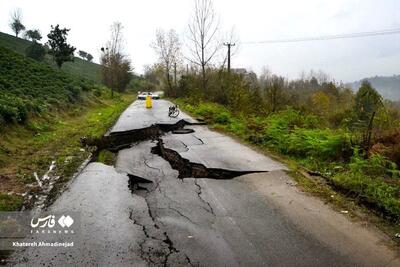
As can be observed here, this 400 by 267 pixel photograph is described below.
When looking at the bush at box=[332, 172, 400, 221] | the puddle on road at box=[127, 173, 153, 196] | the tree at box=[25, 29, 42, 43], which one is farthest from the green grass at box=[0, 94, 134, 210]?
the tree at box=[25, 29, 42, 43]

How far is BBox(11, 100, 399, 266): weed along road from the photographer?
399cm

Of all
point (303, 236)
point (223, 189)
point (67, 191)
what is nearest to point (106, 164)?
point (67, 191)

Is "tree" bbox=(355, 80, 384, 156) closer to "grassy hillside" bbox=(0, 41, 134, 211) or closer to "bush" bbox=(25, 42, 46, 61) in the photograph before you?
"grassy hillside" bbox=(0, 41, 134, 211)

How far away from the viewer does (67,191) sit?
21.1 feet

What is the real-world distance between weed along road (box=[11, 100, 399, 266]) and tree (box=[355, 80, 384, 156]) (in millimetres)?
2445

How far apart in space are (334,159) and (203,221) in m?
4.95

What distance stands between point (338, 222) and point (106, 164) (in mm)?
5759

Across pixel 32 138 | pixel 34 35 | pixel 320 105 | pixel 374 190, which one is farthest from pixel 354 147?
pixel 34 35

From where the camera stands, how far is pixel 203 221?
5.02 m

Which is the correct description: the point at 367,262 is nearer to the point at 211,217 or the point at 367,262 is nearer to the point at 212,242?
the point at 212,242

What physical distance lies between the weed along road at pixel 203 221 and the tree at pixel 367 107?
2.44m

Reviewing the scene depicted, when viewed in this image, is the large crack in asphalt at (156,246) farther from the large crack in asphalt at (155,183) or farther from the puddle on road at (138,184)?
the puddle on road at (138,184)

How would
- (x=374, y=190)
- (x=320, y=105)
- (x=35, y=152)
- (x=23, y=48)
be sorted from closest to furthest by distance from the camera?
(x=374, y=190) < (x=35, y=152) < (x=320, y=105) < (x=23, y=48)

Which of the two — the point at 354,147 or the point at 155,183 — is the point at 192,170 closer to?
the point at 155,183
